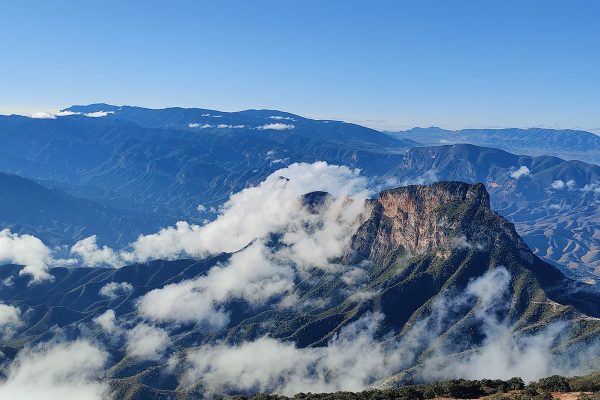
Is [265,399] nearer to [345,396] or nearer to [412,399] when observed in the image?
[345,396]

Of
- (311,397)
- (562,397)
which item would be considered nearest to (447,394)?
(562,397)

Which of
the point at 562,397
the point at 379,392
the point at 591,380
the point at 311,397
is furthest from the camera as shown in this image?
the point at 311,397

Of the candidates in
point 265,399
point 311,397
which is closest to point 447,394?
point 311,397

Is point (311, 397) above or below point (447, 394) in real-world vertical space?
below

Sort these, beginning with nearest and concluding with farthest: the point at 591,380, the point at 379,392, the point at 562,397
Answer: the point at 562,397 → the point at 591,380 → the point at 379,392

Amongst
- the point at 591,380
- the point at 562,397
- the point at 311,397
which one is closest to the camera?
the point at 562,397

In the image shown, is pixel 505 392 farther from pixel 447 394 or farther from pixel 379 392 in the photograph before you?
pixel 379 392

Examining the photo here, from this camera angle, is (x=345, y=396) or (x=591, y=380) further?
(x=345, y=396)

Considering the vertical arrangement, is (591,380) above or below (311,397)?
above

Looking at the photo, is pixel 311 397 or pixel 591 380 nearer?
pixel 591 380
